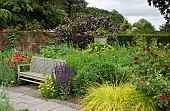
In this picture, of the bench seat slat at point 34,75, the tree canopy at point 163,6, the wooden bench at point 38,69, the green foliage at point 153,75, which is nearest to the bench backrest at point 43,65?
the wooden bench at point 38,69

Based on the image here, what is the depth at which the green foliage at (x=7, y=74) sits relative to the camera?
20.7 ft

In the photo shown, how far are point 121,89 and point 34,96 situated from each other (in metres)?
1.99

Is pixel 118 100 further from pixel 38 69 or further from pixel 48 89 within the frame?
pixel 38 69

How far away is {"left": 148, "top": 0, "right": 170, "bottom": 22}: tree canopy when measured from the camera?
2089 centimetres

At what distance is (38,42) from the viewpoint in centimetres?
1081

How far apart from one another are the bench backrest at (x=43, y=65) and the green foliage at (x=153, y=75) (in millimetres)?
2415

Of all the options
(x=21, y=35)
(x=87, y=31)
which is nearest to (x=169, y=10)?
(x=87, y=31)

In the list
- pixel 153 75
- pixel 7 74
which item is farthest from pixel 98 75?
pixel 7 74

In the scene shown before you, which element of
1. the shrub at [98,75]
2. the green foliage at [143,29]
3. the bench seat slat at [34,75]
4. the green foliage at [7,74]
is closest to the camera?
the shrub at [98,75]

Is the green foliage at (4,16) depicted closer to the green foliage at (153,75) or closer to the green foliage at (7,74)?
the green foliage at (7,74)

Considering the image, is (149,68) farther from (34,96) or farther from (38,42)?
(38,42)

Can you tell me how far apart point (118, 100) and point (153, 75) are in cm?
68

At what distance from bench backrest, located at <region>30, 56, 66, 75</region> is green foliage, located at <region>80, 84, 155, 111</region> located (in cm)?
197

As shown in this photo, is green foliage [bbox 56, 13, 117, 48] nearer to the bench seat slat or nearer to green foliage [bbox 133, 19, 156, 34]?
green foliage [bbox 133, 19, 156, 34]
